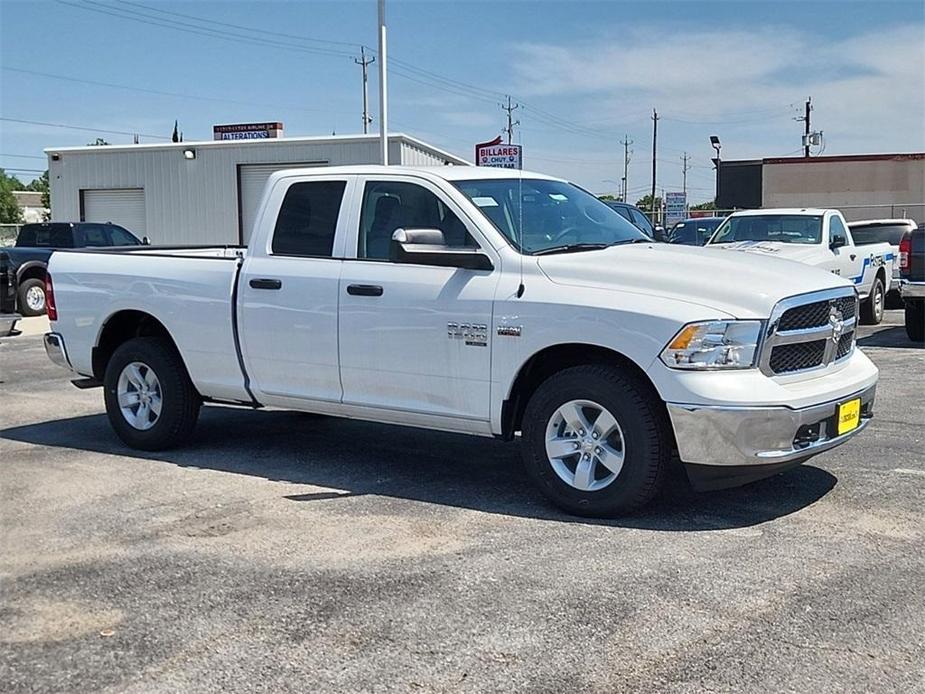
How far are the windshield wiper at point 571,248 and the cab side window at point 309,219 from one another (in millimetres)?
1455

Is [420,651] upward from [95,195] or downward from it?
downward

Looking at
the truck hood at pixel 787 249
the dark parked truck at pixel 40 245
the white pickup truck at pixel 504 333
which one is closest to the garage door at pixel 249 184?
the dark parked truck at pixel 40 245

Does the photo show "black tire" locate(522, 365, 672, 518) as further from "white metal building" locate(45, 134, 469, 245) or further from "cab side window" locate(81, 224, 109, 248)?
"white metal building" locate(45, 134, 469, 245)

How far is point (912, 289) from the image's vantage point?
41.0 feet

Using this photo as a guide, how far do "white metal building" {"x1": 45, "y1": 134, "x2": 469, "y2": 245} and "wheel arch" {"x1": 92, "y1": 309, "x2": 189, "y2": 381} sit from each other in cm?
2322

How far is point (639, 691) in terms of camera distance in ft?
11.8

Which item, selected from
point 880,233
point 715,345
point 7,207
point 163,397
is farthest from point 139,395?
point 7,207

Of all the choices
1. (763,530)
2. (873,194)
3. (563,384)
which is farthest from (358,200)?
(873,194)

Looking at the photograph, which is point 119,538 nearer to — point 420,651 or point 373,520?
point 373,520

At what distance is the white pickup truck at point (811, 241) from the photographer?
1402 centimetres

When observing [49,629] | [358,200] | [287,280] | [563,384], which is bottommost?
[49,629]

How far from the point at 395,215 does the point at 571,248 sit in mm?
1158

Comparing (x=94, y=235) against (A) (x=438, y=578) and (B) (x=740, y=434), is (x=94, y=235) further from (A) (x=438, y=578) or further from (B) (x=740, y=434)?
(B) (x=740, y=434)

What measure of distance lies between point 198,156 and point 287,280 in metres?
28.3
